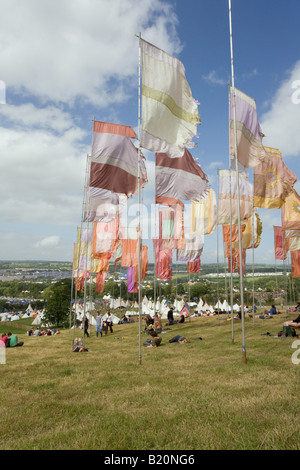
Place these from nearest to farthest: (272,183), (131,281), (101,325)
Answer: (272,183) < (101,325) < (131,281)

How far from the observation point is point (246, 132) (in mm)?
12625

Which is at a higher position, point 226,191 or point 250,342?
point 226,191

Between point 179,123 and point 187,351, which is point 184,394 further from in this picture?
point 179,123

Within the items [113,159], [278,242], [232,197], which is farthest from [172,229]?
[113,159]

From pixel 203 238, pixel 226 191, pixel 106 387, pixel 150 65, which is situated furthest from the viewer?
pixel 203 238

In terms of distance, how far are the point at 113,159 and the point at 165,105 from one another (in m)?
3.04

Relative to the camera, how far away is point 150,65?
11438 mm

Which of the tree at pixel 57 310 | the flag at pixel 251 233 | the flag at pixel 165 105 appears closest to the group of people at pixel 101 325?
the flag at pixel 251 233

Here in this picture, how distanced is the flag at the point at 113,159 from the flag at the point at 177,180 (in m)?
1.15

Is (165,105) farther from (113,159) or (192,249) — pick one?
(192,249)

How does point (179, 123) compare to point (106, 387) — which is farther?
point (179, 123)

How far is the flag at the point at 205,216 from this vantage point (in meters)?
23.8
